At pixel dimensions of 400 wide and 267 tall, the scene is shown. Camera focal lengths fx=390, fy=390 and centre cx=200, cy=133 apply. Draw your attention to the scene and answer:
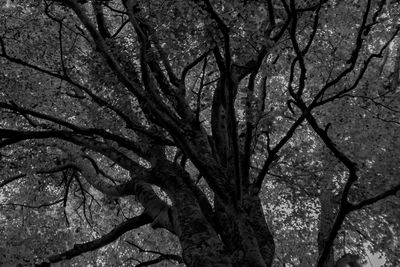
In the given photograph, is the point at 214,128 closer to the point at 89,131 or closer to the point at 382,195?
the point at 89,131

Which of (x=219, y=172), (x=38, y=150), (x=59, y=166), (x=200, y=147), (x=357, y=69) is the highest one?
(x=357, y=69)

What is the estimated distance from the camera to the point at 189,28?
7012mm

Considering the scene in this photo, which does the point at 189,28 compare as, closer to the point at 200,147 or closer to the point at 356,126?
the point at 200,147

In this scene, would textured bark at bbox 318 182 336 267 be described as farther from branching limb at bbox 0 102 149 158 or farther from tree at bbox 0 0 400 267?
branching limb at bbox 0 102 149 158

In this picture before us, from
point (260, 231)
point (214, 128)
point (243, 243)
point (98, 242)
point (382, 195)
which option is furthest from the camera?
point (214, 128)

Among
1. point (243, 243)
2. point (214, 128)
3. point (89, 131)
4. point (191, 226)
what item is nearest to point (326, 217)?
point (214, 128)

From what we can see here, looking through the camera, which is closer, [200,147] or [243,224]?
[243,224]

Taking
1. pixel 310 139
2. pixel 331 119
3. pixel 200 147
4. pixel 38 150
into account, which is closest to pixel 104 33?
pixel 200 147

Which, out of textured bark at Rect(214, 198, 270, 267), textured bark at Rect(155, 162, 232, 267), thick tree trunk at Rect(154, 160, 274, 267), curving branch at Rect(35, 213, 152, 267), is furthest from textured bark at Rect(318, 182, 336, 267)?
curving branch at Rect(35, 213, 152, 267)

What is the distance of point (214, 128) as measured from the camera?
8.82 m

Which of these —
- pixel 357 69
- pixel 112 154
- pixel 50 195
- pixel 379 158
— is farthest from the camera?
pixel 50 195

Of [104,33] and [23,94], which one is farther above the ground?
[23,94]

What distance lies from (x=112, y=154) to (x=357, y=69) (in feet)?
32.1

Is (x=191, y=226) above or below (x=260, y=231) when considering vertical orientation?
above
